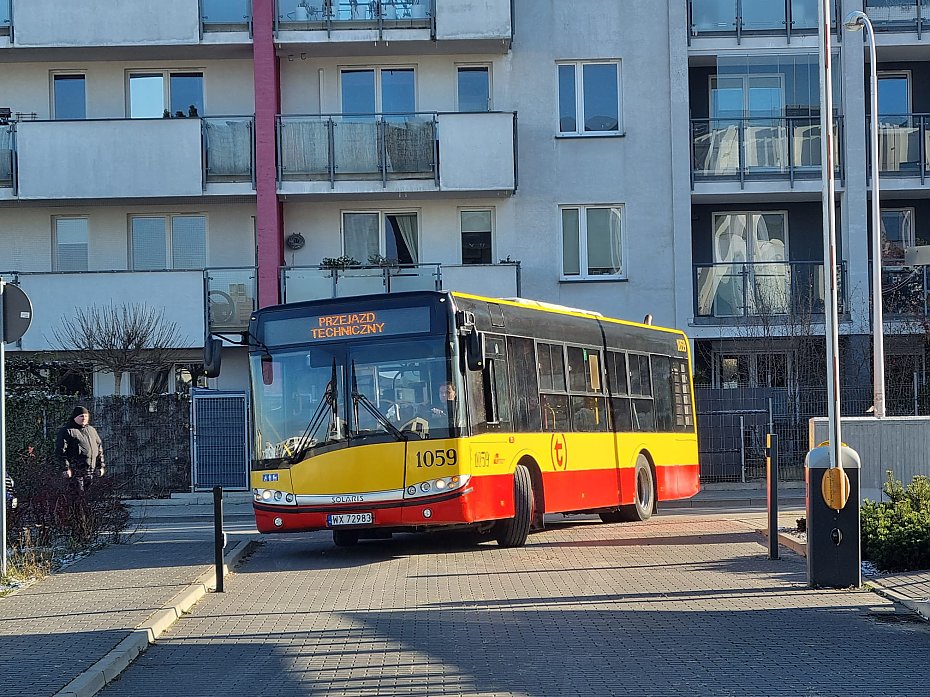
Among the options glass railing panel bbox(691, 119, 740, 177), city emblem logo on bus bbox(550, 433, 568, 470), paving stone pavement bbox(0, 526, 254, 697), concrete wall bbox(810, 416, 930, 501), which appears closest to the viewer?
paving stone pavement bbox(0, 526, 254, 697)

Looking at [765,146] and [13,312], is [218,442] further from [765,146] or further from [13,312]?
[13,312]

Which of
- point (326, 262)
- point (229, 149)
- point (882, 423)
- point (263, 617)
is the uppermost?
point (229, 149)

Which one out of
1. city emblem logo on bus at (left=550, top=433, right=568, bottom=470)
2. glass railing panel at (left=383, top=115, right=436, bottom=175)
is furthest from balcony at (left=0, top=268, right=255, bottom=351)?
city emblem logo on bus at (left=550, top=433, right=568, bottom=470)

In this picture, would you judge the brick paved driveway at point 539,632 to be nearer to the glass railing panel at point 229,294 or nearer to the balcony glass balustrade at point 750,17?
the glass railing panel at point 229,294

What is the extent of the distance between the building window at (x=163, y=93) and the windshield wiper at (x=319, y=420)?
56.8ft

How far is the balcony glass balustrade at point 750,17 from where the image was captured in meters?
31.1

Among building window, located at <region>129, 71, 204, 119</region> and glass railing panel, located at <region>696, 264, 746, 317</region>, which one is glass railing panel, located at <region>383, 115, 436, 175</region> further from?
glass railing panel, located at <region>696, 264, 746, 317</region>

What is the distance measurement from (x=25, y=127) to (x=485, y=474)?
18385 millimetres

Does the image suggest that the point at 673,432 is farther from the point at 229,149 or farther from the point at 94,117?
the point at 94,117

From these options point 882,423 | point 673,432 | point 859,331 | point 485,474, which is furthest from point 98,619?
point 859,331

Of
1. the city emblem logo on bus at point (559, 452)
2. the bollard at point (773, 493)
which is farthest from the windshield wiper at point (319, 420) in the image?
the bollard at point (773, 493)

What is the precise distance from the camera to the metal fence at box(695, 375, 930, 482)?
29.1m

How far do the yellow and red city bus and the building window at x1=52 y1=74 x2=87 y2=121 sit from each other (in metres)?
17.2

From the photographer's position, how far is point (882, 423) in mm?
17422
